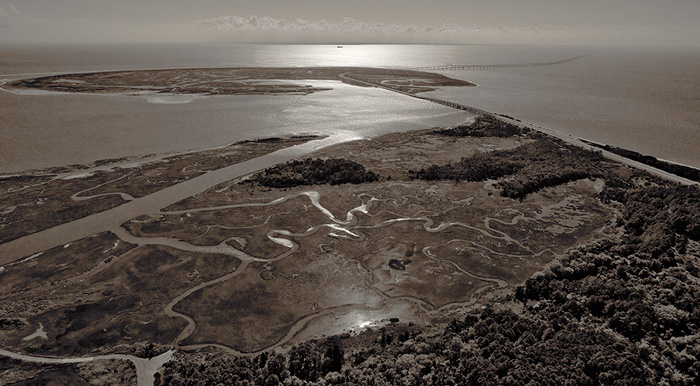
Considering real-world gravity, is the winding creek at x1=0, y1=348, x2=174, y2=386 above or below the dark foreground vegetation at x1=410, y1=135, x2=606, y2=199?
below

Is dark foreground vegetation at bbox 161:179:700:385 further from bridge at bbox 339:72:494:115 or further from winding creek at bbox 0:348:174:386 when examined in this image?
bridge at bbox 339:72:494:115

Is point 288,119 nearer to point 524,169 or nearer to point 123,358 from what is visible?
point 524,169

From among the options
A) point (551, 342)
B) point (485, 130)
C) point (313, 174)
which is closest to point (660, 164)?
point (485, 130)

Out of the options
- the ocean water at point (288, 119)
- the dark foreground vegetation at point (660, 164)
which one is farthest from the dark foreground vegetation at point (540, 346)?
the ocean water at point (288, 119)

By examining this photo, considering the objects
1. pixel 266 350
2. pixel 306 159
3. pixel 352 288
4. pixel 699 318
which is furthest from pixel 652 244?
pixel 306 159

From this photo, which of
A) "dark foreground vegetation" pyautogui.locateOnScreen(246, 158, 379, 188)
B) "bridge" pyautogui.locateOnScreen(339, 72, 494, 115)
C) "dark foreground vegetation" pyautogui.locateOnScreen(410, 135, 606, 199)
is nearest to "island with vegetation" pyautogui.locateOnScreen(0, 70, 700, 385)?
"dark foreground vegetation" pyautogui.locateOnScreen(246, 158, 379, 188)

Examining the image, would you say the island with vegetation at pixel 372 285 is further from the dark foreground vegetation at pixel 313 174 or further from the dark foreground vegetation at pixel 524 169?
the dark foreground vegetation at pixel 524 169
